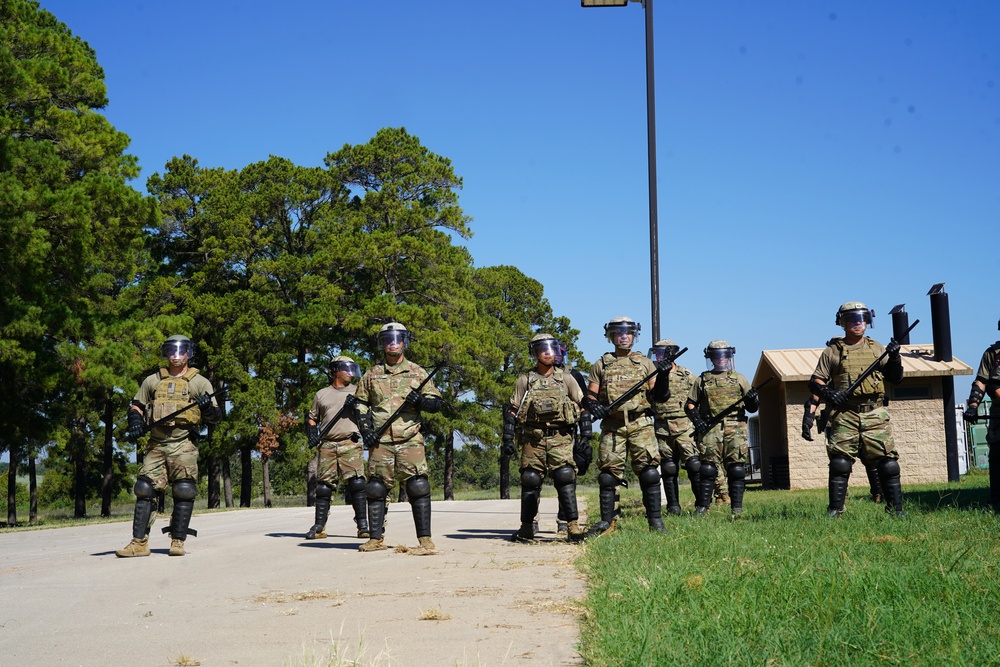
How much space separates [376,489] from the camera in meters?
10.6

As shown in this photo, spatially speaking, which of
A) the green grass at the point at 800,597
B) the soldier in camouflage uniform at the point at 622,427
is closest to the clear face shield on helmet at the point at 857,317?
the soldier in camouflage uniform at the point at 622,427

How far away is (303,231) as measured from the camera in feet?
130

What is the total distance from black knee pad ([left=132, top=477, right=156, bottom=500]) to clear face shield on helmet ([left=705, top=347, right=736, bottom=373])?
775cm

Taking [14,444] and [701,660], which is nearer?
[701,660]

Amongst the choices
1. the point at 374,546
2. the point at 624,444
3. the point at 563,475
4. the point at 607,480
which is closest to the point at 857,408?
the point at 624,444

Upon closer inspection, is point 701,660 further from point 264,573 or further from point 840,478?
point 840,478

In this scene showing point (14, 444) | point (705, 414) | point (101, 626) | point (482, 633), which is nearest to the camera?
point (482, 633)

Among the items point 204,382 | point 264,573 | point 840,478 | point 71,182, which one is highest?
point 71,182

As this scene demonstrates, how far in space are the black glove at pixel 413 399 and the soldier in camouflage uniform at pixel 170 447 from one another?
198 centimetres

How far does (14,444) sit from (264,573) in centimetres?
→ 1950

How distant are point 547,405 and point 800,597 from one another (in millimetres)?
5110

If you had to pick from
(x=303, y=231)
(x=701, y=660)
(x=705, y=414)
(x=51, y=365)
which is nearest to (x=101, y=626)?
(x=701, y=660)

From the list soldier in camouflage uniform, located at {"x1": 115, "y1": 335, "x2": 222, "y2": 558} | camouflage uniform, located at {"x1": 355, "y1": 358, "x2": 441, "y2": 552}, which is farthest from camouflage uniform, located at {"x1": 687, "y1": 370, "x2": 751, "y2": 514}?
soldier in camouflage uniform, located at {"x1": 115, "y1": 335, "x2": 222, "y2": 558}

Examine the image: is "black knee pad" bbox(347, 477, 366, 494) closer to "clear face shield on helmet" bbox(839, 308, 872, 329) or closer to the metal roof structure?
"clear face shield on helmet" bbox(839, 308, 872, 329)
